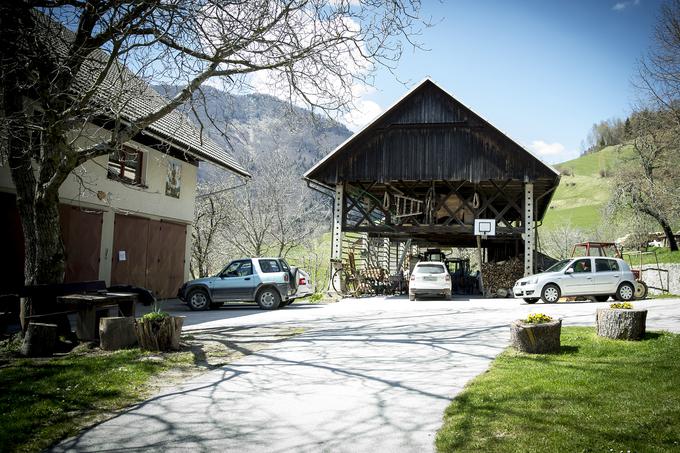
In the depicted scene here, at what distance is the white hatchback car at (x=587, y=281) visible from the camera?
59.4ft

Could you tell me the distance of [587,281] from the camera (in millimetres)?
18062

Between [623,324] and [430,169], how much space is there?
14.9m

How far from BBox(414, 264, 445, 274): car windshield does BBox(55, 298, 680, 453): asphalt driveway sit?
9181mm

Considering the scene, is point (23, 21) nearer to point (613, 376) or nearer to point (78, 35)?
point (78, 35)

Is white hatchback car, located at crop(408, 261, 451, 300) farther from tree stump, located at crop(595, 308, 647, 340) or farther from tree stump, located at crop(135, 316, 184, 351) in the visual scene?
tree stump, located at crop(135, 316, 184, 351)

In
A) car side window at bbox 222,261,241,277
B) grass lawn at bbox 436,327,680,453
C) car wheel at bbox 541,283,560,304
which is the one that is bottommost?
grass lawn at bbox 436,327,680,453

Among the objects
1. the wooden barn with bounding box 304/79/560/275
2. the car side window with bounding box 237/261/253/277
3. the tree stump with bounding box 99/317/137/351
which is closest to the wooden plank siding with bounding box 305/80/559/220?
the wooden barn with bounding box 304/79/560/275

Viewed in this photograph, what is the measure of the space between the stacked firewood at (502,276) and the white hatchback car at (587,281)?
5.05 m

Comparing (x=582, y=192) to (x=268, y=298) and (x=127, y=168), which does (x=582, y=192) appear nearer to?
(x=268, y=298)

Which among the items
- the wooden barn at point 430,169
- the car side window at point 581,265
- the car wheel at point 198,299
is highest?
the wooden barn at point 430,169

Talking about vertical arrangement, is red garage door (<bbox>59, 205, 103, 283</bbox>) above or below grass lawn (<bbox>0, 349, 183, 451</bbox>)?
above

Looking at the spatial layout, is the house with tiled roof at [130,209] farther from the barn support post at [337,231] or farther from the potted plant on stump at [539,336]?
the potted plant on stump at [539,336]

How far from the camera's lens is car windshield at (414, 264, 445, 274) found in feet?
67.3

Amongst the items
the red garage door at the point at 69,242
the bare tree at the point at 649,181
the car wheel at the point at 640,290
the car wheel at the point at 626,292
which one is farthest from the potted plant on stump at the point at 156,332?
the bare tree at the point at 649,181
